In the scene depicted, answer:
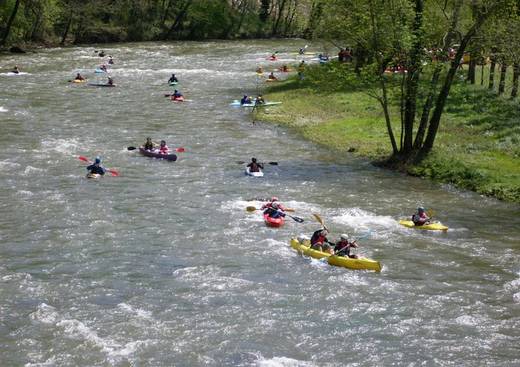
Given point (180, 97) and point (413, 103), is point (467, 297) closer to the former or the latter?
point (413, 103)

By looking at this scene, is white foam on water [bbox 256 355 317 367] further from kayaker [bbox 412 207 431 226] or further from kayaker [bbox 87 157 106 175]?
kayaker [bbox 87 157 106 175]

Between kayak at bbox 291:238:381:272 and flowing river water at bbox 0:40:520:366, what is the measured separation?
236mm

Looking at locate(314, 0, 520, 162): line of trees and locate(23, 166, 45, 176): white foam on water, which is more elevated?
locate(314, 0, 520, 162): line of trees

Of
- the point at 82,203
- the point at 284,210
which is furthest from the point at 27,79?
the point at 284,210

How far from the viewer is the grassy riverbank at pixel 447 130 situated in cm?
3134

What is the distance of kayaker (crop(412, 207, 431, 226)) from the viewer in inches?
988

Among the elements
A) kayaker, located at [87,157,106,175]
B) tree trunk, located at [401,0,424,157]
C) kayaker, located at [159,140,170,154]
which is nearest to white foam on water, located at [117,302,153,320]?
kayaker, located at [87,157,106,175]

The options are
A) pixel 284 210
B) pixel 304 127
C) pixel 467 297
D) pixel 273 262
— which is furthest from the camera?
pixel 304 127

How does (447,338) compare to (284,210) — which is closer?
(447,338)

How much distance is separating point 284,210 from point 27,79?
1456 inches

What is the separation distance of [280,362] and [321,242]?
23.1 ft

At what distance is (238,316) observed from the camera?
723 inches

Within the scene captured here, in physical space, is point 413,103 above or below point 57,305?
above

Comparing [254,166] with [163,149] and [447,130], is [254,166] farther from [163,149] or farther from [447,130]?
[447,130]
